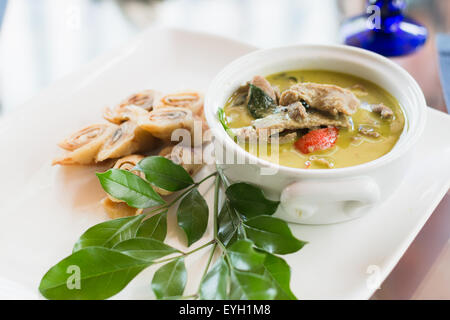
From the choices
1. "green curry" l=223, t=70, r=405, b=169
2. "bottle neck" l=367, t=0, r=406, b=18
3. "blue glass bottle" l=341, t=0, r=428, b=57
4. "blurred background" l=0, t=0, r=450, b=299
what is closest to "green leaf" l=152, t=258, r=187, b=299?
"green curry" l=223, t=70, r=405, b=169

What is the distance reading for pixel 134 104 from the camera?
8.55 feet

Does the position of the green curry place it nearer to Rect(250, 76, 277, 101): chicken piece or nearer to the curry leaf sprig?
Rect(250, 76, 277, 101): chicken piece

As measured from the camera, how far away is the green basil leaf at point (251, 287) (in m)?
1.57

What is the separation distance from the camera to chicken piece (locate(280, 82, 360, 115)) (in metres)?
2.16

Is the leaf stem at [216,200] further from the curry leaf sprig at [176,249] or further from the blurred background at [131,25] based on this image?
the blurred background at [131,25]

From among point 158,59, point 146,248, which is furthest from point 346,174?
point 158,59

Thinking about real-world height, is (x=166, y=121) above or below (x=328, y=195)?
below

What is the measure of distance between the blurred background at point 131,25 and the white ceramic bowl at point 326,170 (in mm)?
815

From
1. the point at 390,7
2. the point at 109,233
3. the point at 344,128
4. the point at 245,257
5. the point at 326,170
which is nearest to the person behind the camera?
the point at 245,257

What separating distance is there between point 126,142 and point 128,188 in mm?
389

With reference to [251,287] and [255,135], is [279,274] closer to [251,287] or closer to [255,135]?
[251,287]

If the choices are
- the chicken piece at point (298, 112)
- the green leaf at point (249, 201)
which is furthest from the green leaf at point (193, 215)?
the chicken piece at point (298, 112)

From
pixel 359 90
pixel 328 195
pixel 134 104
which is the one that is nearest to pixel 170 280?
pixel 328 195
